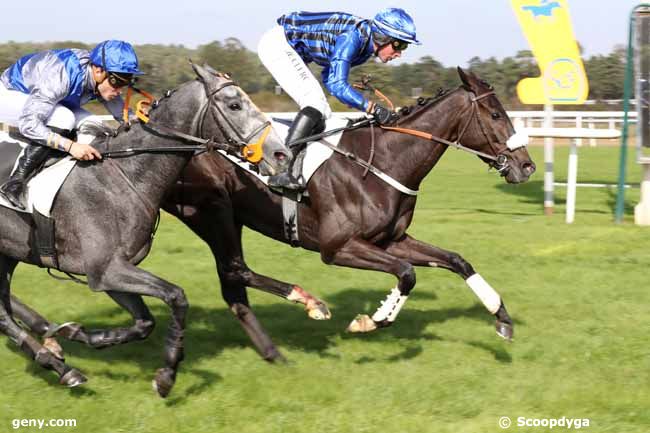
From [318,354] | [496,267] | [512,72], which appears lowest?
[512,72]

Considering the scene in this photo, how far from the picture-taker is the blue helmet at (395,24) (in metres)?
5.39

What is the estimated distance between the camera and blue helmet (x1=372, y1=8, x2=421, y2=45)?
539cm

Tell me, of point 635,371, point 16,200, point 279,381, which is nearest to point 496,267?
point 635,371

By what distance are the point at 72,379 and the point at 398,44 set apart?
2.88m

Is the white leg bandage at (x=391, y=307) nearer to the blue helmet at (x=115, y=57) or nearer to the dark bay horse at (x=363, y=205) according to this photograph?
the dark bay horse at (x=363, y=205)

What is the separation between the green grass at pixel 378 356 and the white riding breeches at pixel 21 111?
4.81 feet

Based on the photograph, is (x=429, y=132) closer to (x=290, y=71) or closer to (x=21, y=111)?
(x=290, y=71)

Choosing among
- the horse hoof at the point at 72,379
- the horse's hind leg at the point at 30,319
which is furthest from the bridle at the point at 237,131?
the horse's hind leg at the point at 30,319

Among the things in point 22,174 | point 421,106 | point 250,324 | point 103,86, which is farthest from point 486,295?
point 22,174

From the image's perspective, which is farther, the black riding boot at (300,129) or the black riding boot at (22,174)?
the black riding boot at (300,129)

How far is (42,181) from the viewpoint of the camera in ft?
15.2

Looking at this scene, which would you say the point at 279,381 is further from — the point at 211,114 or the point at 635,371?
the point at 635,371

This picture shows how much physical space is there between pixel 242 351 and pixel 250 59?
3299 centimetres

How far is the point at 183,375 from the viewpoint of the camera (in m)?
4.89
